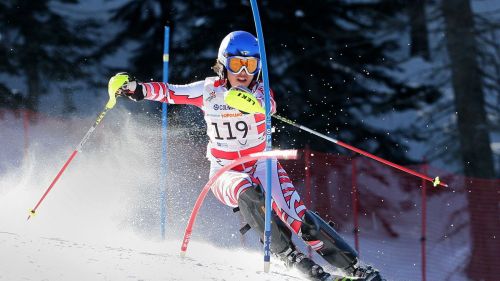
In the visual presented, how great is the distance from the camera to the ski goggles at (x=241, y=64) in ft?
20.4

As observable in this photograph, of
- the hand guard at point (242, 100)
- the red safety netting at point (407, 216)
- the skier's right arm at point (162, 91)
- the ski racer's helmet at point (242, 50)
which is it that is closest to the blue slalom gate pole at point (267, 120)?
the hand guard at point (242, 100)

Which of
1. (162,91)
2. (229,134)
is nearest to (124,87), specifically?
(162,91)

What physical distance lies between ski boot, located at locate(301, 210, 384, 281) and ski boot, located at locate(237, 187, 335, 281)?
170 millimetres

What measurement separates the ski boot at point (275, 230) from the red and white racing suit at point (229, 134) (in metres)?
0.20

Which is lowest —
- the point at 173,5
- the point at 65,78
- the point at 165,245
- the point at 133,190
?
the point at 165,245

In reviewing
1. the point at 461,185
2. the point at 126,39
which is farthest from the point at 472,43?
the point at 126,39

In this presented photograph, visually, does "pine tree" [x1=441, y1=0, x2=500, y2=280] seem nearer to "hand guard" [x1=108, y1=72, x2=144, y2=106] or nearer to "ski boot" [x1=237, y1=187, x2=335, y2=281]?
"ski boot" [x1=237, y1=187, x2=335, y2=281]

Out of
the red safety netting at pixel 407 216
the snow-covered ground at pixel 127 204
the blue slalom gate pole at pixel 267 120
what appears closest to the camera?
the blue slalom gate pole at pixel 267 120

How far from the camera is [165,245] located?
24.6ft

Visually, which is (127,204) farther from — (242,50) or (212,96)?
(242,50)

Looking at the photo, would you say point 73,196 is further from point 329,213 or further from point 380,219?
point 380,219

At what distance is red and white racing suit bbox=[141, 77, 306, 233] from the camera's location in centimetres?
621

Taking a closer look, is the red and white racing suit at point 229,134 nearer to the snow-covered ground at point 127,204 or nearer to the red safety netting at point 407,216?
the snow-covered ground at point 127,204

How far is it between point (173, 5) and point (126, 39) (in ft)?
4.02
